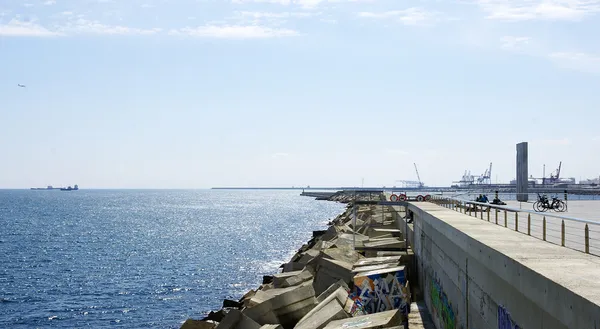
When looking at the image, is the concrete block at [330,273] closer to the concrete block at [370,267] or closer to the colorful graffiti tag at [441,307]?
the concrete block at [370,267]

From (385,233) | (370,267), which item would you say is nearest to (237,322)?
(370,267)

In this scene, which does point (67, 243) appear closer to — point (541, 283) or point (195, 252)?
point (195, 252)

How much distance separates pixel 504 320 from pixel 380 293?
7885mm

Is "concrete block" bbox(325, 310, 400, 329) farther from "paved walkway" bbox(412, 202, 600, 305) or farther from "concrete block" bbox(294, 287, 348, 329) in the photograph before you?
"paved walkway" bbox(412, 202, 600, 305)

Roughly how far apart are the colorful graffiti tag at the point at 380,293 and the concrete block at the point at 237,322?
3056 mm

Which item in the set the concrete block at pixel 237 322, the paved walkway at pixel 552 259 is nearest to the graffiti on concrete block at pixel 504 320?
the paved walkway at pixel 552 259

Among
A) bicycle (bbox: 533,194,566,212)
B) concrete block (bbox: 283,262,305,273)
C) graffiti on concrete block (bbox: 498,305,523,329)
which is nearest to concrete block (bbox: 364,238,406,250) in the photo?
concrete block (bbox: 283,262,305,273)

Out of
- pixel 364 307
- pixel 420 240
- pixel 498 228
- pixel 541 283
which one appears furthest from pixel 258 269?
pixel 541 283

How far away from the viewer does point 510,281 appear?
7.55m

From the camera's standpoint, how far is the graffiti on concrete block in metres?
7.69

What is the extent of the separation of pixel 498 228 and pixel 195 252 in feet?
136

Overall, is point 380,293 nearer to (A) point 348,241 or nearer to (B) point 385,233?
(A) point 348,241

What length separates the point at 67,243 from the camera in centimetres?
5938

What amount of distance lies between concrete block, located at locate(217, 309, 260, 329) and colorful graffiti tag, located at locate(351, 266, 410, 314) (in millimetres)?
3056
